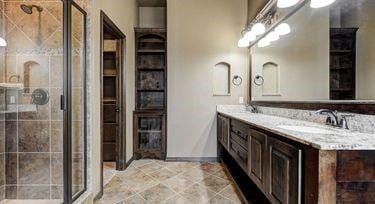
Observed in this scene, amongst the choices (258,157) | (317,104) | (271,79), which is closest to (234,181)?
(258,157)

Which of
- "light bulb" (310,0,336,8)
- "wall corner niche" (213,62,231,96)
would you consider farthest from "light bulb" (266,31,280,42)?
"wall corner niche" (213,62,231,96)

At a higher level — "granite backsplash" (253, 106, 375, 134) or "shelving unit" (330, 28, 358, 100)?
"shelving unit" (330, 28, 358, 100)

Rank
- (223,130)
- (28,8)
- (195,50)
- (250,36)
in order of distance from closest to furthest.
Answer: (28,8), (223,130), (250,36), (195,50)

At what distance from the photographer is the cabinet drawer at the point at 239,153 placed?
2.46 meters

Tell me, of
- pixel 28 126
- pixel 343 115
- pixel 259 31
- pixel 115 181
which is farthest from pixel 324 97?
pixel 28 126

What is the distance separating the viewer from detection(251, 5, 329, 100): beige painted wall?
6.86 feet

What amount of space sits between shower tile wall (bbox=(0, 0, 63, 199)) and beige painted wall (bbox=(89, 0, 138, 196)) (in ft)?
1.27

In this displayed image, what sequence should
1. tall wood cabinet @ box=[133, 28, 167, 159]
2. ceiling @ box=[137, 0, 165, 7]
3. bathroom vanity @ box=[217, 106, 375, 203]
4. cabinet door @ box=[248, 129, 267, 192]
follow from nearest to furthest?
1. bathroom vanity @ box=[217, 106, 375, 203]
2. cabinet door @ box=[248, 129, 267, 192]
3. tall wood cabinet @ box=[133, 28, 167, 159]
4. ceiling @ box=[137, 0, 165, 7]

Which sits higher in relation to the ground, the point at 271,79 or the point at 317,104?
the point at 271,79

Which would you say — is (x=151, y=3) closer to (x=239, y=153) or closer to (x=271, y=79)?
(x=271, y=79)

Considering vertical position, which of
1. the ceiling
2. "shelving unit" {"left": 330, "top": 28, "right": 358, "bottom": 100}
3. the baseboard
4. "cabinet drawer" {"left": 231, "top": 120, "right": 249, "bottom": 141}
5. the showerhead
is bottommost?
the baseboard

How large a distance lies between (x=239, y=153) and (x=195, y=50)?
2130 mm

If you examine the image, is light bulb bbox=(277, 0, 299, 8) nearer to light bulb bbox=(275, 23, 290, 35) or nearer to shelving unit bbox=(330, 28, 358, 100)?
light bulb bbox=(275, 23, 290, 35)

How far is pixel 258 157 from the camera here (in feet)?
6.59
